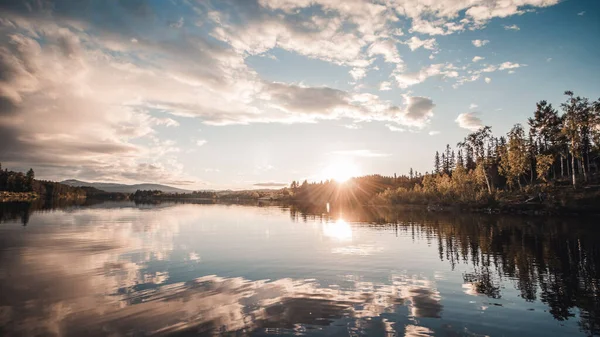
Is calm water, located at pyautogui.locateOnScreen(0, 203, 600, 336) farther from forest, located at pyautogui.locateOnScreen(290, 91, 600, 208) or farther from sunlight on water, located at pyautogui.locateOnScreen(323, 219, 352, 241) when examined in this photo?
forest, located at pyautogui.locateOnScreen(290, 91, 600, 208)

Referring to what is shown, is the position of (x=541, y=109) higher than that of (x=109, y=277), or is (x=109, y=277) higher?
(x=541, y=109)

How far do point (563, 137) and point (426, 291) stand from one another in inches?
4297

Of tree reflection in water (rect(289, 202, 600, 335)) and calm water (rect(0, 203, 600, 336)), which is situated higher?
tree reflection in water (rect(289, 202, 600, 335))

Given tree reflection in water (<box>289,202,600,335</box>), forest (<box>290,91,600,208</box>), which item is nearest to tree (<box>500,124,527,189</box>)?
forest (<box>290,91,600,208</box>)

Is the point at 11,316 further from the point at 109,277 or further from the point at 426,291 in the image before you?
the point at 426,291

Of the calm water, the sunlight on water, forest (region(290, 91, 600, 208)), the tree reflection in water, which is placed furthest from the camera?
forest (region(290, 91, 600, 208))

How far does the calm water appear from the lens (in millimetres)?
14516

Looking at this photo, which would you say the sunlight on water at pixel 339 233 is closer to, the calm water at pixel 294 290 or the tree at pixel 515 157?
the calm water at pixel 294 290

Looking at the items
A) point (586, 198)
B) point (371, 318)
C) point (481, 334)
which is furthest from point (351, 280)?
point (586, 198)

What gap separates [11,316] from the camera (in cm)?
1484

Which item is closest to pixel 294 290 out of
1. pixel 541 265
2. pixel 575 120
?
pixel 541 265

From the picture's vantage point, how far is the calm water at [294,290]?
1452 centimetres

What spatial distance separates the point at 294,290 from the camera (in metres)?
20.5

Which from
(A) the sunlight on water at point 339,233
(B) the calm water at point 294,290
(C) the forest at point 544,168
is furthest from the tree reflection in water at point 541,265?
(C) the forest at point 544,168
